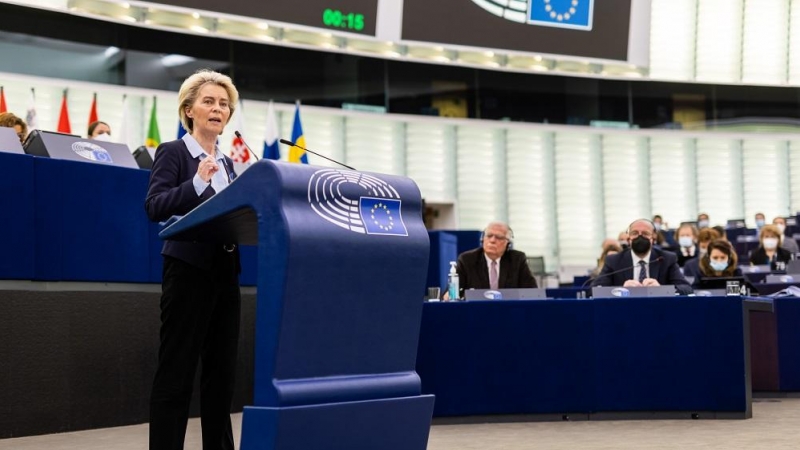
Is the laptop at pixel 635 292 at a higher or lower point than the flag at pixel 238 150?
lower

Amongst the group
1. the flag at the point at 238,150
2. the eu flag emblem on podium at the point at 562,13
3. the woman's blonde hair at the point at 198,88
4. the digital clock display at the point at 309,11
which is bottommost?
the woman's blonde hair at the point at 198,88

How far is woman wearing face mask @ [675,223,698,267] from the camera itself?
512 inches

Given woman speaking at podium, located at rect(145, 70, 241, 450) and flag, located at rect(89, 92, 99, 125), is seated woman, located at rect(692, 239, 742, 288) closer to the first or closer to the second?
woman speaking at podium, located at rect(145, 70, 241, 450)

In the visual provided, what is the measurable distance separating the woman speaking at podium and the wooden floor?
1801 mm

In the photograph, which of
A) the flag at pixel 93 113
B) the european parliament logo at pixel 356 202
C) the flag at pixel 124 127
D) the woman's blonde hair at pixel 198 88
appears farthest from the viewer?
the flag at pixel 124 127

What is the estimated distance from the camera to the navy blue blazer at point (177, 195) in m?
3.14

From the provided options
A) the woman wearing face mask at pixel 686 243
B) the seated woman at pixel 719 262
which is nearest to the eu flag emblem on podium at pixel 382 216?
the seated woman at pixel 719 262

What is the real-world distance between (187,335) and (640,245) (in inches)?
204

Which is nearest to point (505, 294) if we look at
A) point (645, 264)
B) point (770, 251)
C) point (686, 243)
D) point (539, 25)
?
point (645, 264)

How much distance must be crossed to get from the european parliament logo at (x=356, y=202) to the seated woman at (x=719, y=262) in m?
6.04

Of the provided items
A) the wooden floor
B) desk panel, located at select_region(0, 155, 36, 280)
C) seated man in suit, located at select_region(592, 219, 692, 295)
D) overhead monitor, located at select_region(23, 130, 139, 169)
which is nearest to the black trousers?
the wooden floor

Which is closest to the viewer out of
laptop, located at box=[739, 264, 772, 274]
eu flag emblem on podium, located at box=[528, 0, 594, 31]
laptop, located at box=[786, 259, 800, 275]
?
laptop, located at box=[786, 259, 800, 275]

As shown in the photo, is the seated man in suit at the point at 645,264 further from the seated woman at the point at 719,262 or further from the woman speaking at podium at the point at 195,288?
the woman speaking at podium at the point at 195,288

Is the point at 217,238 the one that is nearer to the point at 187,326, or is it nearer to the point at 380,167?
the point at 187,326
